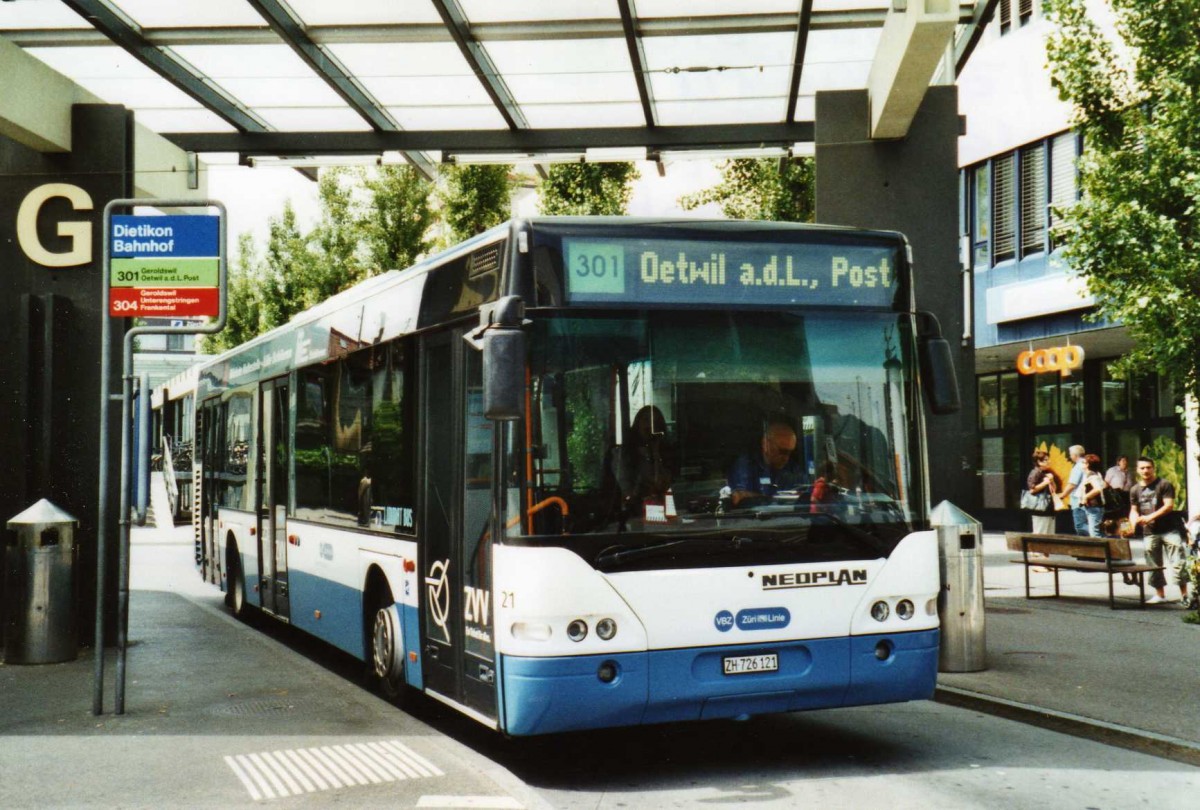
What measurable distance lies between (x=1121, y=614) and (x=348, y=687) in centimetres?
865

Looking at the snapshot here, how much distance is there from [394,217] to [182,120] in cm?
2099

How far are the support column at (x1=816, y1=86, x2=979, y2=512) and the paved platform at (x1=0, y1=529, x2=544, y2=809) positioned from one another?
234 inches

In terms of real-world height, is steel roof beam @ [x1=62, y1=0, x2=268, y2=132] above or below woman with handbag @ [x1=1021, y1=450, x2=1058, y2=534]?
above

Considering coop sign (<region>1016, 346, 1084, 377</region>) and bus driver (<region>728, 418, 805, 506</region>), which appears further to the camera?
coop sign (<region>1016, 346, 1084, 377</region>)

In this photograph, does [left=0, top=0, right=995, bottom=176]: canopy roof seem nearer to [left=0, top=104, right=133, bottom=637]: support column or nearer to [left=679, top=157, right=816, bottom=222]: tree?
[left=0, top=104, right=133, bottom=637]: support column

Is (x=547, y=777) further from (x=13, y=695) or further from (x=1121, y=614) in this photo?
(x=1121, y=614)

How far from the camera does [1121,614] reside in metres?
14.4

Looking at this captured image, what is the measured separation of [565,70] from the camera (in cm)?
1281

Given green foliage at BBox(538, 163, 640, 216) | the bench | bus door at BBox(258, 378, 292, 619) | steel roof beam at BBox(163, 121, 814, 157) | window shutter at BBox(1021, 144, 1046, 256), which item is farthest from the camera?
green foliage at BBox(538, 163, 640, 216)

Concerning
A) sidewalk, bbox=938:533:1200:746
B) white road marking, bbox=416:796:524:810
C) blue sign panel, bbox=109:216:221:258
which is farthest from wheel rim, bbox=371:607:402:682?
sidewalk, bbox=938:533:1200:746

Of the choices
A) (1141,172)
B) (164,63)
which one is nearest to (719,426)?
(164,63)

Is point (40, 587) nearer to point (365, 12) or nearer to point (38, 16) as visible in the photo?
point (38, 16)

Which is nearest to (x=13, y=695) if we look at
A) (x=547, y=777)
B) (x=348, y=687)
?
(x=348, y=687)

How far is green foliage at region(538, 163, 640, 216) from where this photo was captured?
2884 cm
